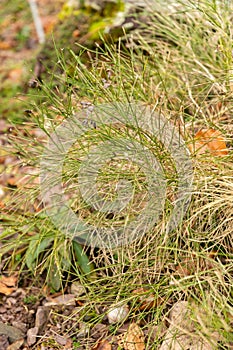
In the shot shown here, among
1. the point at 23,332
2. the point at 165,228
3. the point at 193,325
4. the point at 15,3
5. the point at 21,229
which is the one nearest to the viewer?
the point at 193,325

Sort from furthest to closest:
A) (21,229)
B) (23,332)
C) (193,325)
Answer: (21,229) < (23,332) < (193,325)

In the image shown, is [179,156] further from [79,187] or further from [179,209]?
[79,187]

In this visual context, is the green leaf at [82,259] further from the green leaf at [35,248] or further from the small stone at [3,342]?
the small stone at [3,342]

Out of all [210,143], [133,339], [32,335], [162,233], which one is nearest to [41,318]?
[32,335]

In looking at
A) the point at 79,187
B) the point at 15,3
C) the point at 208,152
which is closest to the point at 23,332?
the point at 79,187

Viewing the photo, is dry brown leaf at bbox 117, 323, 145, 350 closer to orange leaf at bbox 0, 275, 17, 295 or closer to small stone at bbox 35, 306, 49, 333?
small stone at bbox 35, 306, 49, 333

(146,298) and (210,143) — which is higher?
(210,143)

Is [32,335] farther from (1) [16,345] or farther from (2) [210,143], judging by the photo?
(2) [210,143]
